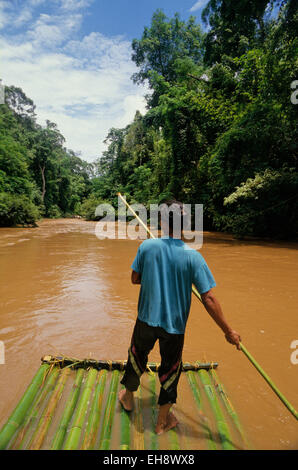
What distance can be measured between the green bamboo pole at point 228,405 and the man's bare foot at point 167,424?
1.29 ft

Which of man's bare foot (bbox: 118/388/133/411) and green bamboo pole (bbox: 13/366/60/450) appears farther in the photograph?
man's bare foot (bbox: 118/388/133/411)

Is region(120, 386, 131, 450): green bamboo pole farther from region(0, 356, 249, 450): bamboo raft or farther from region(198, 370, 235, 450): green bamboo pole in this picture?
region(198, 370, 235, 450): green bamboo pole

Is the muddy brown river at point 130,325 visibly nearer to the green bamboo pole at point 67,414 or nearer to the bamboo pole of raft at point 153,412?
the bamboo pole of raft at point 153,412

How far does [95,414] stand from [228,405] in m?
0.92

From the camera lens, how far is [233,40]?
12.1 m

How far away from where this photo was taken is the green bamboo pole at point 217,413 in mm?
1546

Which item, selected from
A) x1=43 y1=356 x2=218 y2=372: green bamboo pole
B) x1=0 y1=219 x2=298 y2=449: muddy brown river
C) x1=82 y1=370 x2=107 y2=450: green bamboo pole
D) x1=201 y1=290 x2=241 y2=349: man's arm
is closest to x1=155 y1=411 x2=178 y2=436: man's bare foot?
x1=0 y1=219 x2=298 y2=449: muddy brown river

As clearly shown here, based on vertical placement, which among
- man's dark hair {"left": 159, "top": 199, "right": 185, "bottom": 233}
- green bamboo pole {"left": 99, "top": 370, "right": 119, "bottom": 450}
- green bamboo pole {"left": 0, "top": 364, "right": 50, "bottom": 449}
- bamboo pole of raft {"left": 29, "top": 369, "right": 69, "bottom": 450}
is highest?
man's dark hair {"left": 159, "top": 199, "right": 185, "bottom": 233}

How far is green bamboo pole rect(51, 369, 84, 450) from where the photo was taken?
58.0 inches

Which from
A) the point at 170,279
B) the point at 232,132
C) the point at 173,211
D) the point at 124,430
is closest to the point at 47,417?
the point at 124,430

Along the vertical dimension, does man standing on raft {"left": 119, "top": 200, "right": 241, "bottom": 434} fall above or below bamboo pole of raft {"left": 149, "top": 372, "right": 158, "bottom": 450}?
above

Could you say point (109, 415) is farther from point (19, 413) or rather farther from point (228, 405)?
point (228, 405)

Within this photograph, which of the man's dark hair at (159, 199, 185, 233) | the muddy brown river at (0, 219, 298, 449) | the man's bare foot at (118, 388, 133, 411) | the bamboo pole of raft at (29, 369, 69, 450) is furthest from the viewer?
the muddy brown river at (0, 219, 298, 449)
